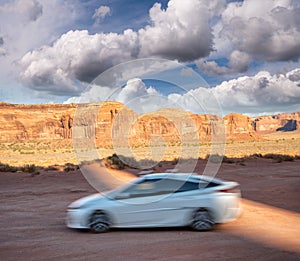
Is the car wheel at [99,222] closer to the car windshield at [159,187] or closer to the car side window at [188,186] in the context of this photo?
the car windshield at [159,187]

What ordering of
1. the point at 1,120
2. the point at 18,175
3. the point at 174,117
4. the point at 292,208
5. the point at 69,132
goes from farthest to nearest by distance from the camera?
the point at 1,120 < the point at 69,132 < the point at 18,175 < the point at 174,117 < the point at 292,208

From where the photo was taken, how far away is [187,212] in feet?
28.3

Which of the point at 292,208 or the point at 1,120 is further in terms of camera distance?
the point at 1,120

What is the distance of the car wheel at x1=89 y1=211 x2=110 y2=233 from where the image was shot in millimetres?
8742

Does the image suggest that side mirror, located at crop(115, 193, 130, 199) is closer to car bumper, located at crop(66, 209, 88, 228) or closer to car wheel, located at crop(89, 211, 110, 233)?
car wheel, located at crop(89, 211, 110, 233)

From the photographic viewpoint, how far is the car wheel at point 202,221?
866 cm

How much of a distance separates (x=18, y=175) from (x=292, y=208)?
1870 centimetres

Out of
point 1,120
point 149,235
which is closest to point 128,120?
point 149,235

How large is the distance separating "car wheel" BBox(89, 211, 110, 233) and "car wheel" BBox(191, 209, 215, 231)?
209 cm

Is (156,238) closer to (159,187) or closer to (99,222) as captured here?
(159,187)

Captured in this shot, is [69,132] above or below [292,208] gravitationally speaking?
above

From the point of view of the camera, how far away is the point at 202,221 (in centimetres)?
866

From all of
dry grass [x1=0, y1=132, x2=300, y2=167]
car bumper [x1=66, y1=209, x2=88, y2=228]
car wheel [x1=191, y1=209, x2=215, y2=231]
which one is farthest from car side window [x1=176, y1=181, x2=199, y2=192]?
dry grass [x1=0, y1=132, x2=300, y2=167]

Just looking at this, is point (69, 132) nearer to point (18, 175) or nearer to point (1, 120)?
point (1, 120)
